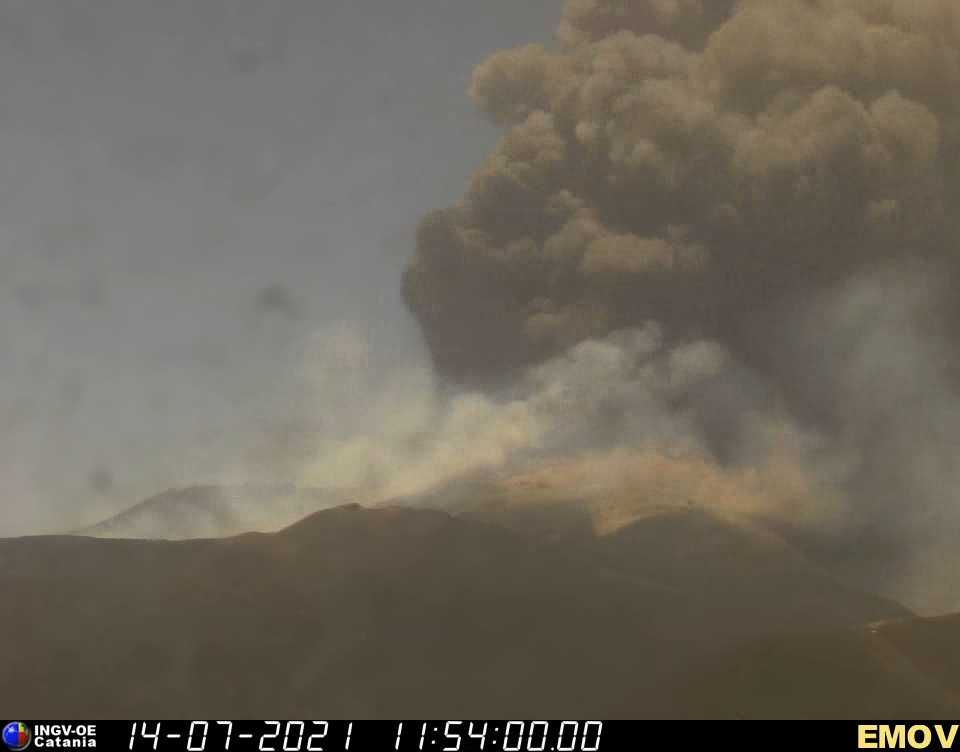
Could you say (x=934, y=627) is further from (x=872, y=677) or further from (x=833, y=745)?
(x=833, y=745)

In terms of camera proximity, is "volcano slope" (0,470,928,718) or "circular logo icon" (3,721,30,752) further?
"volcano slope" (0,470,928,718)

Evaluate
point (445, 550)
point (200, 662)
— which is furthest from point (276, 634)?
point (445, 550)

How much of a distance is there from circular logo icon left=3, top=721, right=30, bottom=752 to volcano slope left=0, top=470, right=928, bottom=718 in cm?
582

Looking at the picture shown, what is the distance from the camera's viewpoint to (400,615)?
4622 centimetres

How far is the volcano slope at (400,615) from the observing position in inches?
1586

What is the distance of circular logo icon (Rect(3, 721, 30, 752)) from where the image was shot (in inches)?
1227

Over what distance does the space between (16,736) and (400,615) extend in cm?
1792

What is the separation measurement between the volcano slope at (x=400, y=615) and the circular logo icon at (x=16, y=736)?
582 centimetres

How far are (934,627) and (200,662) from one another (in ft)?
101

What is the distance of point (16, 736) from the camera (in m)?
32.2

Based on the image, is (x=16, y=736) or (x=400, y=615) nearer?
(x=16, y=736)

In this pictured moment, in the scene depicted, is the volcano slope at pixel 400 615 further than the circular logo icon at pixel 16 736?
Yes

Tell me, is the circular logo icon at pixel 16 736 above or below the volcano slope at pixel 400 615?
below

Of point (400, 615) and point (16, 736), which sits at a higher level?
point (400, 615)
